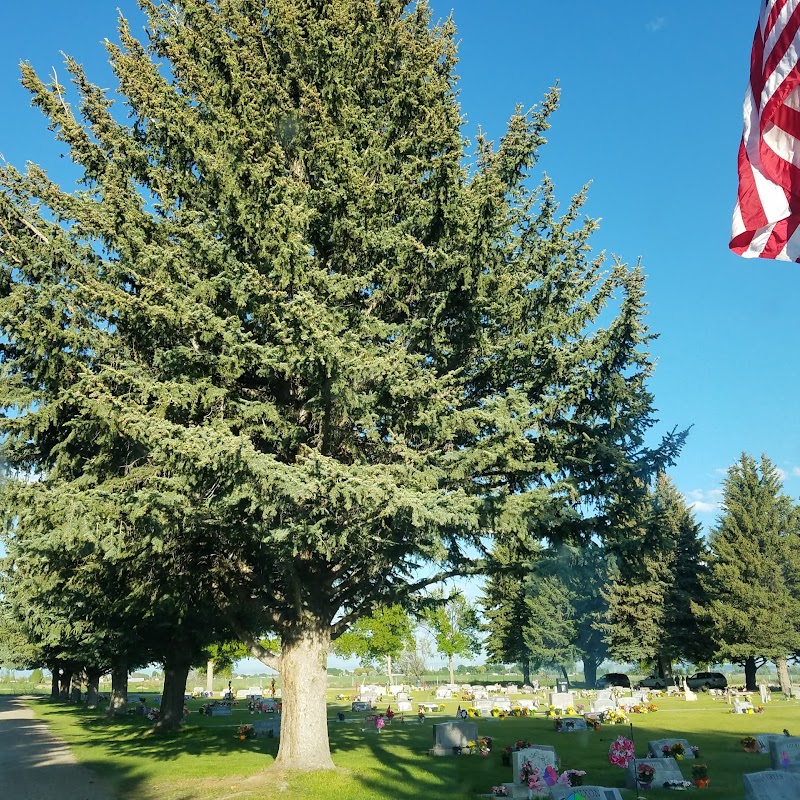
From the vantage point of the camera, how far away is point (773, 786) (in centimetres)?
1002

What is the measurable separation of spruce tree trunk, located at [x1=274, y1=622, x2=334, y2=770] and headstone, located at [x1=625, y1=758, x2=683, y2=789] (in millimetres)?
5916

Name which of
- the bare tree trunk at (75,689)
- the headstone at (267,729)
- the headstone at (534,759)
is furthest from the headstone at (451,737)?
the bare tree trunk at (75,689)

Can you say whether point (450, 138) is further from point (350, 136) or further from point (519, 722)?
point (519, 722)

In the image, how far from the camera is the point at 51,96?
13609 millimetres

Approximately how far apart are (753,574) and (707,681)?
12.2m

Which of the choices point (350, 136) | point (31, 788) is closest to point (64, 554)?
point (31, 788)

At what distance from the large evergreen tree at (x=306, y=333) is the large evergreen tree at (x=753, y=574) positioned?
35027 millimetres

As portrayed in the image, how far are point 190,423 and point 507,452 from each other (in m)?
5.58

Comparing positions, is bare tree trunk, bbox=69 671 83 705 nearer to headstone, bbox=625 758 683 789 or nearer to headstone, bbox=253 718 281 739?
headstone, bbox=253 718 281 739

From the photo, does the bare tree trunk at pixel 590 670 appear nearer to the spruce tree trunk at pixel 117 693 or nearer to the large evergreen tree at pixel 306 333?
the spruce tree trunk at pixel 117 693

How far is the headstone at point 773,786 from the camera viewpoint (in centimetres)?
989

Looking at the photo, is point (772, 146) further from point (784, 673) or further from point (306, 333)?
point (784, 673)

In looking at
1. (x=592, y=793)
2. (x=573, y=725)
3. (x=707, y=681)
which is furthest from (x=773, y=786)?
(x=707, y=681)

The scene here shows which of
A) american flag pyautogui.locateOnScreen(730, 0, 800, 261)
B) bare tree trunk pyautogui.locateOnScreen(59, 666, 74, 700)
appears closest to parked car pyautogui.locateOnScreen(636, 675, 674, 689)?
bare tree trunk pyautogui.locateOnScreen(59, 666, 74, 700)
